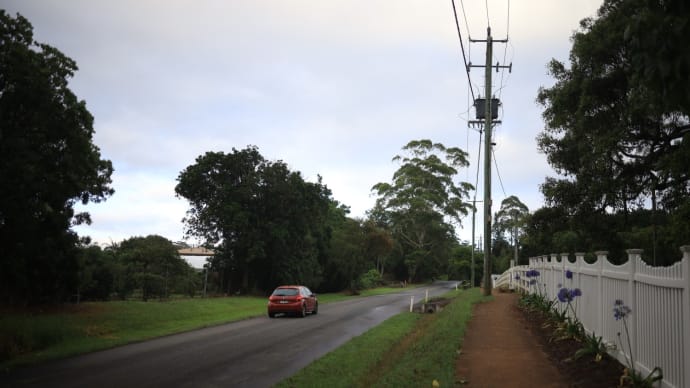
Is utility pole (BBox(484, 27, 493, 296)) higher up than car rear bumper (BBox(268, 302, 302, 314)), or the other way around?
utility pole (BBox(484, 27, 493, 296))

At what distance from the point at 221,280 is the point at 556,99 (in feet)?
92.8

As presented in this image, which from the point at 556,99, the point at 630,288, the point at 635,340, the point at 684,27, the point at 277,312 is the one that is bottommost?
the point at 277,312

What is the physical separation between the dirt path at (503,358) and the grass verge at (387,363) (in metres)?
0.26

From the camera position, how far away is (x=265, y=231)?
38219 millimetres

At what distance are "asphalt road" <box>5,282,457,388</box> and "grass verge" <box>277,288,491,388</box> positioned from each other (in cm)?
59

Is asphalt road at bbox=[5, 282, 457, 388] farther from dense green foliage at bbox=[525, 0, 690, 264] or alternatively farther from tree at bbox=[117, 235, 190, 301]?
tree at bbox=[117, 235, 190, 301]

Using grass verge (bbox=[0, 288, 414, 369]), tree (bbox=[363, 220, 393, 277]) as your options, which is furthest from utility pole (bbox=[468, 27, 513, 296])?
tree (bbox=[363, 220, 393, 277])

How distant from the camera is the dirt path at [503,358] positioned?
786 cm

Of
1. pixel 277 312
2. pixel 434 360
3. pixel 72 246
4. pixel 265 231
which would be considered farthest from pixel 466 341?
pixel 265 231

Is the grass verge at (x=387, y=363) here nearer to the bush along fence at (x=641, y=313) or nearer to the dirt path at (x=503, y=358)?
the dirt path at (x=503, y=358)

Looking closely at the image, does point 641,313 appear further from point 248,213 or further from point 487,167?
point 248,213

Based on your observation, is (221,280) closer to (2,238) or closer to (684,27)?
(2,238)

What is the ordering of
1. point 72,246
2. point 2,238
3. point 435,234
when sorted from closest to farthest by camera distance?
point 2,238 → point 72,246 → point 435,234

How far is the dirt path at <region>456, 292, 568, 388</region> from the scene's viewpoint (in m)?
7.86
